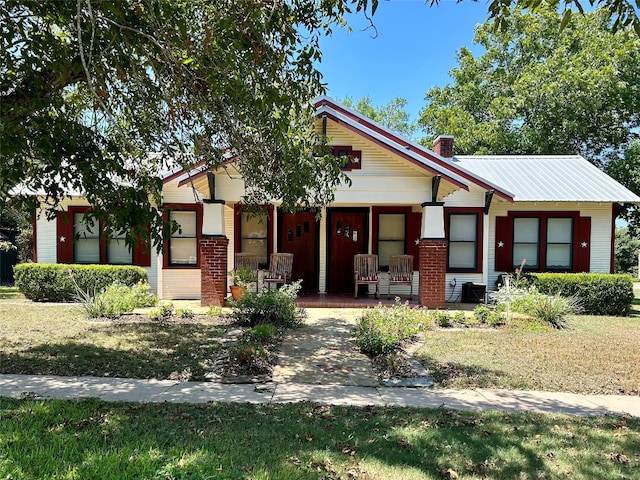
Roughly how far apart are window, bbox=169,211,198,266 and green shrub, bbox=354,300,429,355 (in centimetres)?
677

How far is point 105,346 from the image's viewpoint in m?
6.80

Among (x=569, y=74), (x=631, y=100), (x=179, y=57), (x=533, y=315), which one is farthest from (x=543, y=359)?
(x=631, y=100)

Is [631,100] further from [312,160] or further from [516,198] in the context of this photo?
[312,160]

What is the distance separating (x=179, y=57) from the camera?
535 cm

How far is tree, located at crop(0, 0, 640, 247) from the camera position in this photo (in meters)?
4.30

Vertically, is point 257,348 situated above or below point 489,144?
below

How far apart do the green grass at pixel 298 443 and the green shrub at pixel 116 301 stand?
17.6 feet

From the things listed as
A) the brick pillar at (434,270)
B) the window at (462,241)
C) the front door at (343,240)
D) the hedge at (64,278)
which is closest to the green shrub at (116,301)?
the hedge at (64,278)

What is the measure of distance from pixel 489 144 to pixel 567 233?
10.2 m

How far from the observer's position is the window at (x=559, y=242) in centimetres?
1315

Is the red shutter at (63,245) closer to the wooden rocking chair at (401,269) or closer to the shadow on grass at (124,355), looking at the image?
the shadow on grass at (124,355)

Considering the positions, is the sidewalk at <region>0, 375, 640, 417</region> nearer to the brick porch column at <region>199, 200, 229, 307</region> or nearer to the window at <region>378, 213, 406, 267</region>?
the brick porch column at <region>199, 200, 229, 307</region>

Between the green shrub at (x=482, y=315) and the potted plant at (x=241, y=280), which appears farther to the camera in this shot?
the potted plant at (x=241, y=280)

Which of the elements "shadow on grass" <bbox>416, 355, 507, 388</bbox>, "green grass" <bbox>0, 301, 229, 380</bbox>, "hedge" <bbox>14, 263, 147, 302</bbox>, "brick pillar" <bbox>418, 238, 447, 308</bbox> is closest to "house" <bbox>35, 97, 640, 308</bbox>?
"hedge" <bbox>14, 263, 147, 302</bbox>
